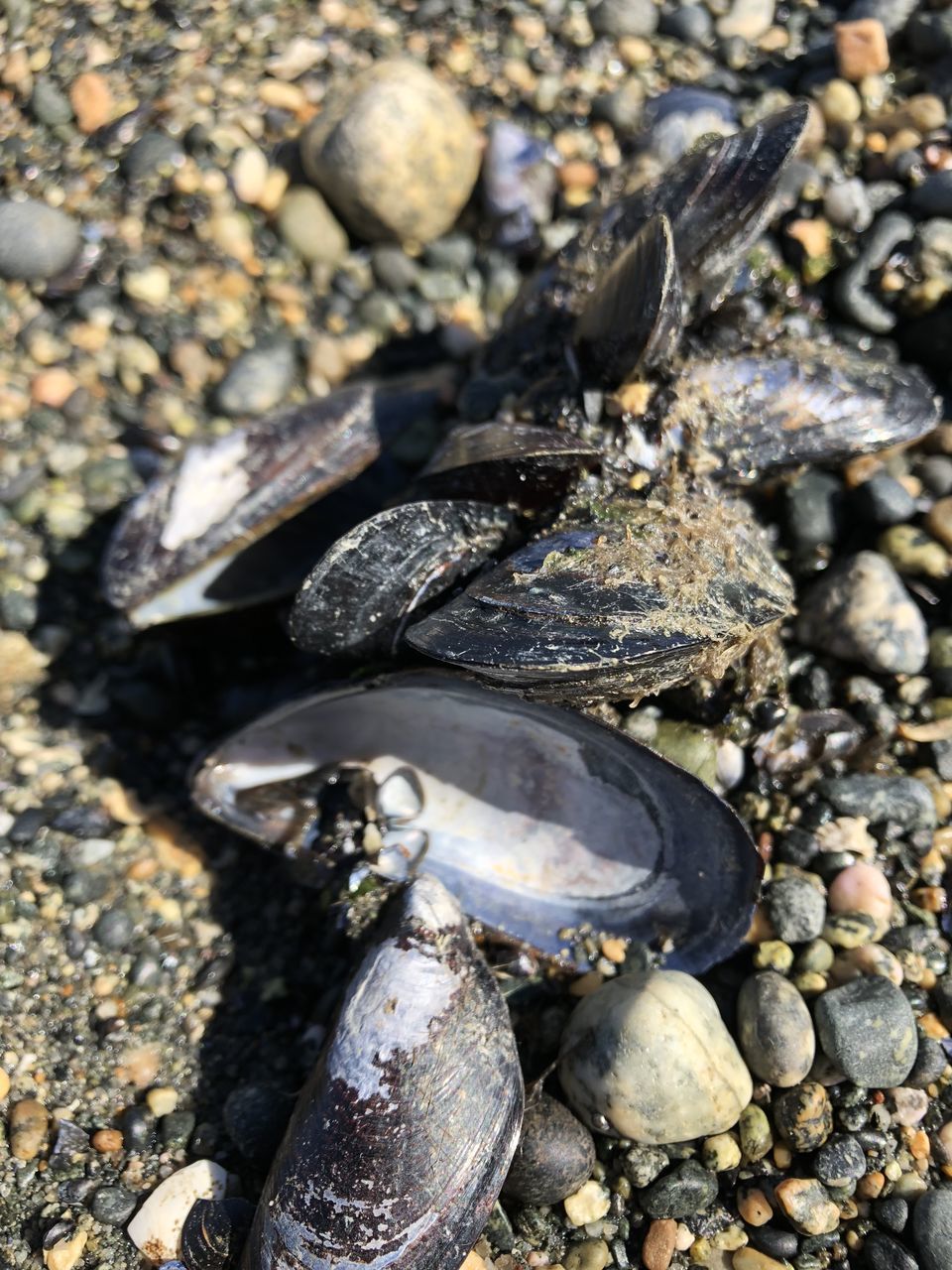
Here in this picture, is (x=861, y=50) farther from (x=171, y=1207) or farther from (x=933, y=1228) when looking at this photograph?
(x=171, y=1207)

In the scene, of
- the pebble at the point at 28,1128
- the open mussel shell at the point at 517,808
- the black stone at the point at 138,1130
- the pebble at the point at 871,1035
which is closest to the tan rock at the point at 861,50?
the open mussel shell at the point at 517,808

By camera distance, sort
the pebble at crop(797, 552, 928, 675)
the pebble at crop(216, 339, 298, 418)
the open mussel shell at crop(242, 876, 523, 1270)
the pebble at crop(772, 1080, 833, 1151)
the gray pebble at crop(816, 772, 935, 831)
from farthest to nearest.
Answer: the pebble at crop(216, 339, 298, 418) → the pebble at crop(797, 552, 928, 675) → the gray pebble at crop(816, 772, 935, 831) → the pebble at crop(772, 1080, 833, 1151) → the open mussel shell at crop(242, 876, 523, 1270)

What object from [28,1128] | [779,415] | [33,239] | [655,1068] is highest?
[33,239]

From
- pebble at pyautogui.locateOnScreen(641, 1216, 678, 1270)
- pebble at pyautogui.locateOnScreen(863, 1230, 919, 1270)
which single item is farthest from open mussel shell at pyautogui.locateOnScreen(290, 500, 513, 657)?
pebble at pyautogui.locateOnScreen(863, 1230, 919, 1270)

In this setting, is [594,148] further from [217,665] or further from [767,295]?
[217,665]

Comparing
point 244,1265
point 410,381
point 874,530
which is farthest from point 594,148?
point 244,1265

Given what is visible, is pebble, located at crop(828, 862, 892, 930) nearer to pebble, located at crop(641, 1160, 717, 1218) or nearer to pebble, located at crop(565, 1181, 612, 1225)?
pebble, located at crop(641, 1160, 717, 1218)

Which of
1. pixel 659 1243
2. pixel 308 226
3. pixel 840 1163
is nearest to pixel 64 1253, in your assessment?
pixel 659 1243
